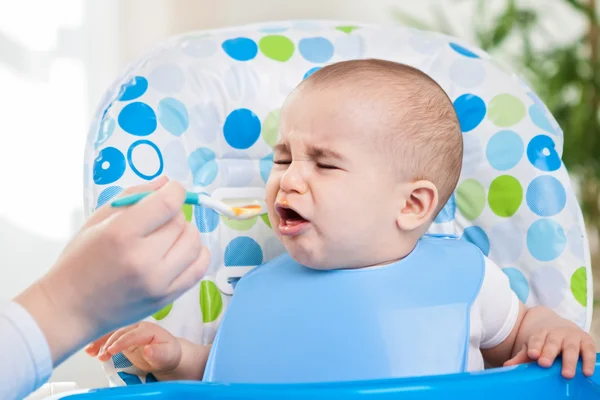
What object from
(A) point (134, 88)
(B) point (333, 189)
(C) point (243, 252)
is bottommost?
(C) point (243, 252)

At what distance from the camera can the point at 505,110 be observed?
108 centimetres

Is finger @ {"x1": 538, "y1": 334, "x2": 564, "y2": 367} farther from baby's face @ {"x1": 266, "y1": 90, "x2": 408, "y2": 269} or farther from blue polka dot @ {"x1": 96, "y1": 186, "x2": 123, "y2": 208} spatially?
blue polka dot @ {"x1": 96, "y1": 186, "x2": 123, "y2": 208}

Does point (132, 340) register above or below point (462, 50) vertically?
below

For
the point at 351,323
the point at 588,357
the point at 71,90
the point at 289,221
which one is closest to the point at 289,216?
the point at 289,221

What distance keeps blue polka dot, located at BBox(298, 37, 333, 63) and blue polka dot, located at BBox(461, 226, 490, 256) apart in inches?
12.6

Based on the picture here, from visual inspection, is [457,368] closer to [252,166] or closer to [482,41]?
[252,166]

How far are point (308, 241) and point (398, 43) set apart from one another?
411 mm

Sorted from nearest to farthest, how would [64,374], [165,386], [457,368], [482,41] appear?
[165,386]
[457,368]
[64,374]
[482,41]

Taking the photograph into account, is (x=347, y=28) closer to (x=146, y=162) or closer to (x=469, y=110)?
(x=469, y=110)

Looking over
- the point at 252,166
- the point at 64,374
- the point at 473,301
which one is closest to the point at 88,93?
the point at 64,374

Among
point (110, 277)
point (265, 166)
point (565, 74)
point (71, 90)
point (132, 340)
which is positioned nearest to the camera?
point (110, 277)

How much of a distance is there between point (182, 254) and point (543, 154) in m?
0.66

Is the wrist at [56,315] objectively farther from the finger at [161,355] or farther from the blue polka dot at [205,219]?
the blue polka dot at [205,219]

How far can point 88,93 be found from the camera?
6.38ft
